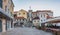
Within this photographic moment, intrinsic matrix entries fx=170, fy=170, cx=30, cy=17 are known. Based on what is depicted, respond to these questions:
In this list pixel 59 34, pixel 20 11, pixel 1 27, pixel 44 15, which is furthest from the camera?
pixel 20 11

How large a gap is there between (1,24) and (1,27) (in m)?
0.60

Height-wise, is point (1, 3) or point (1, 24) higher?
point (1, 3)

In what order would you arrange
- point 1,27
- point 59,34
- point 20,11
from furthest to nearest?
point 20,11 < point 1,27 < point 59,34

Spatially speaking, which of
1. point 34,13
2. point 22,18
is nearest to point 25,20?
point 22,18

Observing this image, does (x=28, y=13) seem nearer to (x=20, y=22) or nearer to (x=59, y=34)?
(x=20, y=22)

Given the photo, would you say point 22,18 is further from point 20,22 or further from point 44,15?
point 44,15

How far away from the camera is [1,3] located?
95.5 feet

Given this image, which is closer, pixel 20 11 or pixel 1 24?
pixel 1 24

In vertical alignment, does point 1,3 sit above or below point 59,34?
above

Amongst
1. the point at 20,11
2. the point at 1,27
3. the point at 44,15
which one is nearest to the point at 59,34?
the point at 1,27

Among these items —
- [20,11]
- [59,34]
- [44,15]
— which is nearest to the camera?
[59,34]

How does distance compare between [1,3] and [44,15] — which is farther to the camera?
[44,15]

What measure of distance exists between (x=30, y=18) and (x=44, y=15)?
855 cm

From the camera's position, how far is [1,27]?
1123 inches
